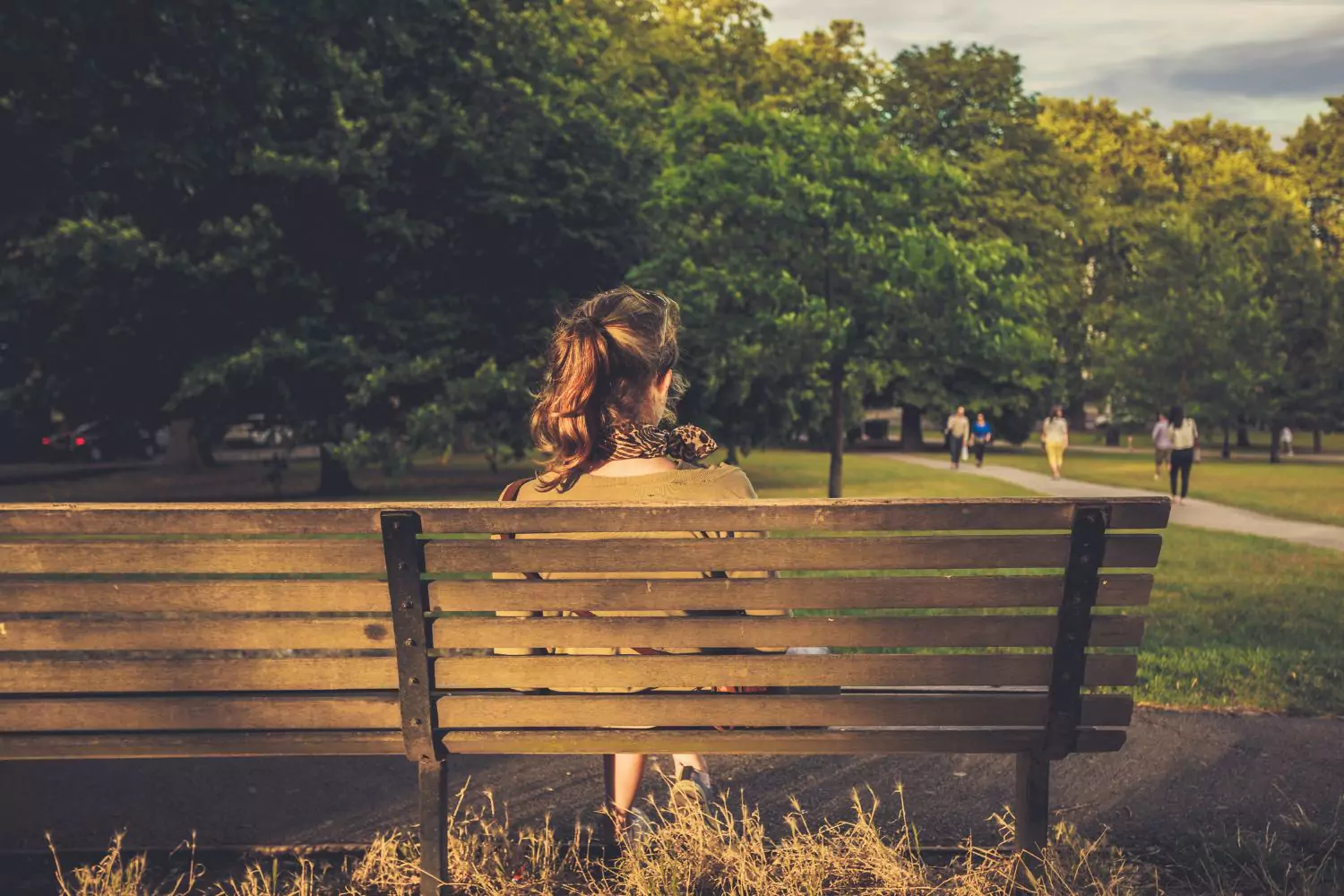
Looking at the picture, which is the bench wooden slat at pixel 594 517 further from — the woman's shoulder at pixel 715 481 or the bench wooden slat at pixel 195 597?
the woman's shoulder at pixel 715 481

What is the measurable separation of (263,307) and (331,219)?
6.47ft

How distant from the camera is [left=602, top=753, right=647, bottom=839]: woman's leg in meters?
3.54

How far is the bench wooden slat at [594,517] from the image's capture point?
116 inches

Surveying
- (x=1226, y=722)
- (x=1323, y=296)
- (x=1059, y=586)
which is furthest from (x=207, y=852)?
(x=1323, y=296)

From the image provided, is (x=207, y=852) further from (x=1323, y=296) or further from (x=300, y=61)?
(x=1323, y=296)

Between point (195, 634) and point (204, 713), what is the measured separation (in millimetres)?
224

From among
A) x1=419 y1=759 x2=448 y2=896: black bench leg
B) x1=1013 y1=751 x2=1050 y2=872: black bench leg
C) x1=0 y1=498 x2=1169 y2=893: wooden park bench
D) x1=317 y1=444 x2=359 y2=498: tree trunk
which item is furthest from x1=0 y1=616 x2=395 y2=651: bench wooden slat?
x1=317 y1=444 x2=359 y2=498: tree trunk

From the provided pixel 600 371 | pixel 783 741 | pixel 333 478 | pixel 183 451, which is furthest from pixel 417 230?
pixel 783 741

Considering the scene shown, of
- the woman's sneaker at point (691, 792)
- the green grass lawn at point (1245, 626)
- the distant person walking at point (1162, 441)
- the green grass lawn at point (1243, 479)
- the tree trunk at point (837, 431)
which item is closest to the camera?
the woman's sneaker at point (691, 792)

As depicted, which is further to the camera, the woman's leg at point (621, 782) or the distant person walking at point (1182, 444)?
the distant person walking at point (1182, 444)

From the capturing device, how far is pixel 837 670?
3.13 metres

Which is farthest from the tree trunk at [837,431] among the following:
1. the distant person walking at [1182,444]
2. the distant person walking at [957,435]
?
the distant person walking at [957,435]

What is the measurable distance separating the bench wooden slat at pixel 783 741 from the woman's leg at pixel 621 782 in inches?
12.9

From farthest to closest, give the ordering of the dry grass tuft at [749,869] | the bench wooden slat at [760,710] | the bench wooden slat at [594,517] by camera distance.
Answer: the dry grass tuft at [749,869], the bench wooden slat at [760,710], the bench wooden slat at [594,517]
